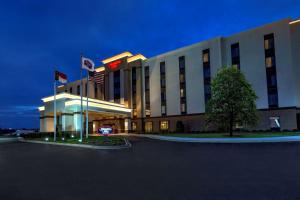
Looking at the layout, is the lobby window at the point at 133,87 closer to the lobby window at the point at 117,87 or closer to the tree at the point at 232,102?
the lobby window at the point at 117,87

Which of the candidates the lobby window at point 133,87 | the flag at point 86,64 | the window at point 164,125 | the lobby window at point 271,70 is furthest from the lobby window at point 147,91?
the flag at point 86,64

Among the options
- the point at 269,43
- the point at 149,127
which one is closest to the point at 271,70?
the point at 269,43

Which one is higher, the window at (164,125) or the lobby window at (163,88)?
the lobby window at (163,88)

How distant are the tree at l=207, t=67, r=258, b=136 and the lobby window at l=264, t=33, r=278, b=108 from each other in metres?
10.5

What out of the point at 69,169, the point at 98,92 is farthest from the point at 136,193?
the point at 98,92

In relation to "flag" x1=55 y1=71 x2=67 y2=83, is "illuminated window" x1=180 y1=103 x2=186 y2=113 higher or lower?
lower

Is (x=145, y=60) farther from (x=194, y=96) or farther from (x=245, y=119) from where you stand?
(x=245, y=119)

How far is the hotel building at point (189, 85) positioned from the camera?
36.9 metres

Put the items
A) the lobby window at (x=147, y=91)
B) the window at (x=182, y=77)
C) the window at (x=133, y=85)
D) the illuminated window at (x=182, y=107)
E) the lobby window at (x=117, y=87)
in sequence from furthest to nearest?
the lobby window at (x=117, y=87) < the window at (x=133, y=85) < the lobby window at (x=147, y=91) < the window at (x=182, y=77) < the illuminated window at (x=182, y=107)

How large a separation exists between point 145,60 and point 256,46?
2521 cm

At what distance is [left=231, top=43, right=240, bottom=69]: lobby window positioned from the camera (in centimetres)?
4175

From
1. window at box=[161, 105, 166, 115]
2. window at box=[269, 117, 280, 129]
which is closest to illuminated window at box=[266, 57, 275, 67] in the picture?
window at box=[269, 117, 280, 129]

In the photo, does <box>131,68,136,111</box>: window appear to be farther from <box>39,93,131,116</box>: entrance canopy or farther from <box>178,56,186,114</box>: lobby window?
<box>178,56,186,114</box>: lobby window

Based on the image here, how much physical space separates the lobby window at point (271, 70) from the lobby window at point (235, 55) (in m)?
4.62
